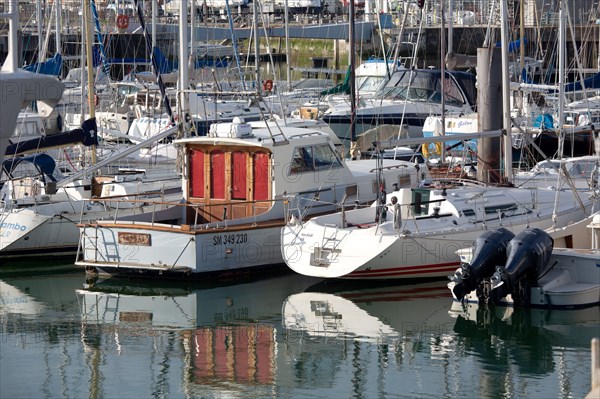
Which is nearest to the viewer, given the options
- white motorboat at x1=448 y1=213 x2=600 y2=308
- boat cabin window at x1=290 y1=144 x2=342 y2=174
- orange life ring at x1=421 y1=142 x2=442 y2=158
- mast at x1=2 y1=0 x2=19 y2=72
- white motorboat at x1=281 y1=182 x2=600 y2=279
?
mast at x1=2 y1=0 x2=19 y2=72

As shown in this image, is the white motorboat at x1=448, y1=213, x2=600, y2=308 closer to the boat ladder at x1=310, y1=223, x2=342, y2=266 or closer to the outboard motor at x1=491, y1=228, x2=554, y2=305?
the outboard motor at x1=491, y1=228, x2=554, y2=305

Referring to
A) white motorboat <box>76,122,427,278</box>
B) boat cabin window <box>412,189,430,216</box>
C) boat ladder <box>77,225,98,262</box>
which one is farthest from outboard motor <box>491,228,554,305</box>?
boat ladder <box>77,225,98,262</box>

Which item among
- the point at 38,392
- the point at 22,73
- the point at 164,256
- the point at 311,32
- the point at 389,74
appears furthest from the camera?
the point at 311,32

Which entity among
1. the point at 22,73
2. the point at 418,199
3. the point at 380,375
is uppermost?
the point at 22,73

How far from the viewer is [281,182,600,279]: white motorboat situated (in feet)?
66.0

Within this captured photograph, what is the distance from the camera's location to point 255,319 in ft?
63.2

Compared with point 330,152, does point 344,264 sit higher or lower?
lower

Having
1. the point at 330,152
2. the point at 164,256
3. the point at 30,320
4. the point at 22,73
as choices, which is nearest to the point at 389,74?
the point at 330,152

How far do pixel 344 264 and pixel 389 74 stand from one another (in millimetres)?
17506

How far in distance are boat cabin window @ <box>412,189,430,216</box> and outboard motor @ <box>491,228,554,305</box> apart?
233 centimetres

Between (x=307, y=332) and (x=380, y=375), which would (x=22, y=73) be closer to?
(x=380, y=375)

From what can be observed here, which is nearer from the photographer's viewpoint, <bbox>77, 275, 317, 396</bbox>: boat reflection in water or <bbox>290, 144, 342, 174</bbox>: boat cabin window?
<bbox>77, 275, 317, 396</bbox>: boat reflection in water

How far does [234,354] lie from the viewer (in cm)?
1700

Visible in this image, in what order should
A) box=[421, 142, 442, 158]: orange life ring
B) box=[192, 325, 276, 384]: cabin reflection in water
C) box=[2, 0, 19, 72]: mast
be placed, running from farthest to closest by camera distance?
box=[421, 142, 442, 158]: orange life ring, box=[192, 325, 276, 384]: cabin reflection in water, box=[2, 0, 19, 72]: mast
